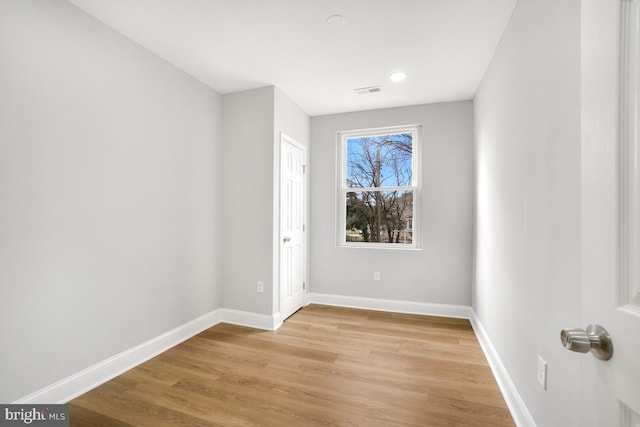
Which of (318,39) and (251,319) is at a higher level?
(318,39)

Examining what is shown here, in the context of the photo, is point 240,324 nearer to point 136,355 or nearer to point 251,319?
point 251,319

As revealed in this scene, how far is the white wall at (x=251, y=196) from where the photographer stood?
10.0 feet

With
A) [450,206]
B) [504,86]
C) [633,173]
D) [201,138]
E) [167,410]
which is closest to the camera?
[633,173]

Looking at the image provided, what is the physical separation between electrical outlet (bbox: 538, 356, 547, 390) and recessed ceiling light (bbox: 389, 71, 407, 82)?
2.48 m

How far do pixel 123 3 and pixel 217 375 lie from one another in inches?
105

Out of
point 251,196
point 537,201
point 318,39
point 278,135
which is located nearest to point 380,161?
point 278,135

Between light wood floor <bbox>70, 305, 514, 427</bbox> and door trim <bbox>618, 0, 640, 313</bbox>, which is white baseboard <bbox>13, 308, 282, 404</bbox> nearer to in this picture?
light wood floor <bbox>70, 305, 514, 427</bbox>

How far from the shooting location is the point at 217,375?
2174 mm

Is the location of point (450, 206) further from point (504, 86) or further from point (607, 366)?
point (607, 366)

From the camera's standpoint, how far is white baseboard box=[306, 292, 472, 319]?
3.46m

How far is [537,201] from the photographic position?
1.51 m

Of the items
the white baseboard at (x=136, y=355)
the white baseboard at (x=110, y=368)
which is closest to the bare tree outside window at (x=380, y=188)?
the white baseboard at (x=136, y=355)

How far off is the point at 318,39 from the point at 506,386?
2.83 m

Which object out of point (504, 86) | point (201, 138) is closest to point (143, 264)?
point (201, 138)
